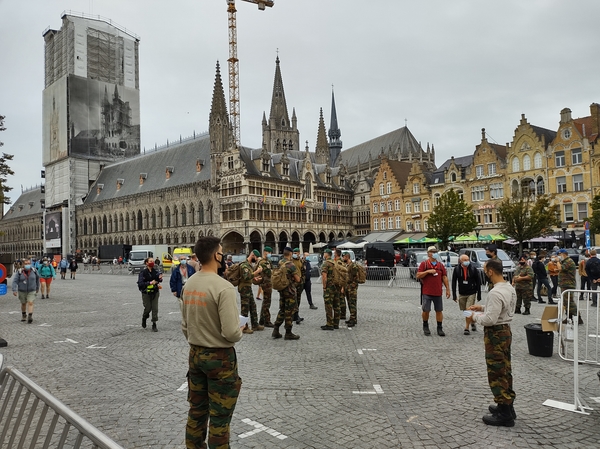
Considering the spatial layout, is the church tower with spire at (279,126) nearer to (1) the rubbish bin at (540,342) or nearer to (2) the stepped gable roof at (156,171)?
(2) the stepped gable roof at (156,171)

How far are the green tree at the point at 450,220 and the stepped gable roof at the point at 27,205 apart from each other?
8215cm

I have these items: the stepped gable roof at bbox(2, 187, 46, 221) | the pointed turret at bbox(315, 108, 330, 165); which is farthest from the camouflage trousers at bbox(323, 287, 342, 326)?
the stepped gable roof at bbox(2, 187, 46, 221)

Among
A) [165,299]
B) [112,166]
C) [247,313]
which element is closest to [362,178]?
[112,166]

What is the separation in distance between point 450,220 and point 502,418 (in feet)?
124

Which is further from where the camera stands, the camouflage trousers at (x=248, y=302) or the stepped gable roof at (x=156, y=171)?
the stepped gable roof at (x=156, y=171)

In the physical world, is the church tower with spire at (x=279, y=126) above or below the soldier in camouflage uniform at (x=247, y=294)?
above

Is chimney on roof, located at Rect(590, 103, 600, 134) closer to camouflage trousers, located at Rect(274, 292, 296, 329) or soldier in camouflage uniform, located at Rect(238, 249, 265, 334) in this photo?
soldier in camouflage uniform, located at Rect(238, 249, 265, 334)

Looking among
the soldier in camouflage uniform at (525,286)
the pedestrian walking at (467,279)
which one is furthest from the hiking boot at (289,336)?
the soldier in camouflage uniform at (525,286)

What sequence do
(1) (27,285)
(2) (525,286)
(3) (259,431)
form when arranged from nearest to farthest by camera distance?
(3) (259,431)
(1) (27,285)
(2) (525,286)

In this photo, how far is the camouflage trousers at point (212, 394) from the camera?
11.6ft

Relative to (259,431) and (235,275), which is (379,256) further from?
(259,431)

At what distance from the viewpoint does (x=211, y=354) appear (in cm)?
361

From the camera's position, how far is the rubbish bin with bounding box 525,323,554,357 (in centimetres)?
720

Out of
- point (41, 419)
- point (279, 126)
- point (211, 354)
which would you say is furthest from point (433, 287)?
point (279, 126)
